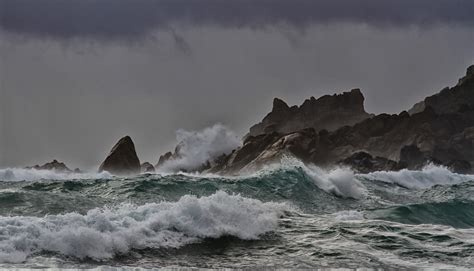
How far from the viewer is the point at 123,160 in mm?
49906

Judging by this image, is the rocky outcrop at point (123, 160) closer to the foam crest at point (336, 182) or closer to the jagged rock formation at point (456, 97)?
the foam crest at point (336, 182)

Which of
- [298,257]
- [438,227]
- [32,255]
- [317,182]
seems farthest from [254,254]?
[317,182]

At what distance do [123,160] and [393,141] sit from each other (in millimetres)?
50828

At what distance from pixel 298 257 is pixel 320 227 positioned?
3.34m

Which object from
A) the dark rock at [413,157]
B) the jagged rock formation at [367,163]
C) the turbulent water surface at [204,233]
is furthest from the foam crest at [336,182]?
the dark rock at [413,157]

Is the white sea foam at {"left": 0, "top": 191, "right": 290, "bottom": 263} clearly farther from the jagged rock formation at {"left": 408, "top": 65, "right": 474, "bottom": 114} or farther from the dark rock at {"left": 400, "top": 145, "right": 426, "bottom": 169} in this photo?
the jagged rock formation at {"left": 408, "top": 65, "right": 474, "bottom": 114}

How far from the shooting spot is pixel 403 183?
3641cm

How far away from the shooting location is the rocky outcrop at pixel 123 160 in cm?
4866

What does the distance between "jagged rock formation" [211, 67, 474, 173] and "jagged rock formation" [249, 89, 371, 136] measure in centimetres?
125

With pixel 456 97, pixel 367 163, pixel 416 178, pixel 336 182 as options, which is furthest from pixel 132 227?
pixel 456 97

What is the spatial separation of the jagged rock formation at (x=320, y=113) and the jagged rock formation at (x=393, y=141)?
1.25m

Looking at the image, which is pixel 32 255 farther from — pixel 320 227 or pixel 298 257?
pixel 320 227

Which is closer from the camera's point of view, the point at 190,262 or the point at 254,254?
the point at 190,262

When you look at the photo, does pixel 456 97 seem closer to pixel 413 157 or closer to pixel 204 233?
pixel 413 157
